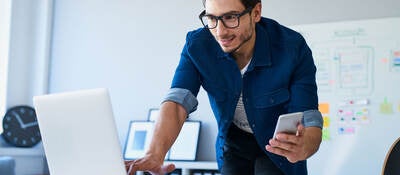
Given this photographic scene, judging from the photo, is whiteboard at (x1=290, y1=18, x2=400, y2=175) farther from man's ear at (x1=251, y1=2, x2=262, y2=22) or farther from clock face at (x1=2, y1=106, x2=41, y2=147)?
clock face at (x1=2, y1=106, x2=41, y2=147)

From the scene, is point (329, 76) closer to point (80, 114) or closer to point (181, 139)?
point (181, 139)

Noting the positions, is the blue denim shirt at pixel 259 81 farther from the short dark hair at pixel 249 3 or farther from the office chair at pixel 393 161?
the office chair at pixel 393 161

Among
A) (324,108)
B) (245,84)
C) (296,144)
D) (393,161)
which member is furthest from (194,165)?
(296,144)

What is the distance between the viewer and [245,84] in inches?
64.2

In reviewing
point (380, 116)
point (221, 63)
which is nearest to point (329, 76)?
point (380, 116)

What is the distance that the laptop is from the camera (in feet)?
3.40

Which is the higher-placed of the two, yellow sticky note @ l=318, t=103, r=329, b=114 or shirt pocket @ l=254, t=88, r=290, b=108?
shirt pocket @ l=254, t=88, r=290, b=108

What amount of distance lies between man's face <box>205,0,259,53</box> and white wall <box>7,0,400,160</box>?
206cm

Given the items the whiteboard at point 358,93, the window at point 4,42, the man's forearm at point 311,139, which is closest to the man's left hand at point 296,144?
the man's forearm at point 311,139

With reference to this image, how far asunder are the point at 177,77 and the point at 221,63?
147 millimetres

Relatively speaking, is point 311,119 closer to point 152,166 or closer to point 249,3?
point 249,3

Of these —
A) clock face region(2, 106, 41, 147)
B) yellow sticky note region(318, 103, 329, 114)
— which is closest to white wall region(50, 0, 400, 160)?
clock face region(2, 106, 41, 147)

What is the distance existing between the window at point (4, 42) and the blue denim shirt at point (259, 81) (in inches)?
105

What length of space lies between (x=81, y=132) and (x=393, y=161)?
144cm
